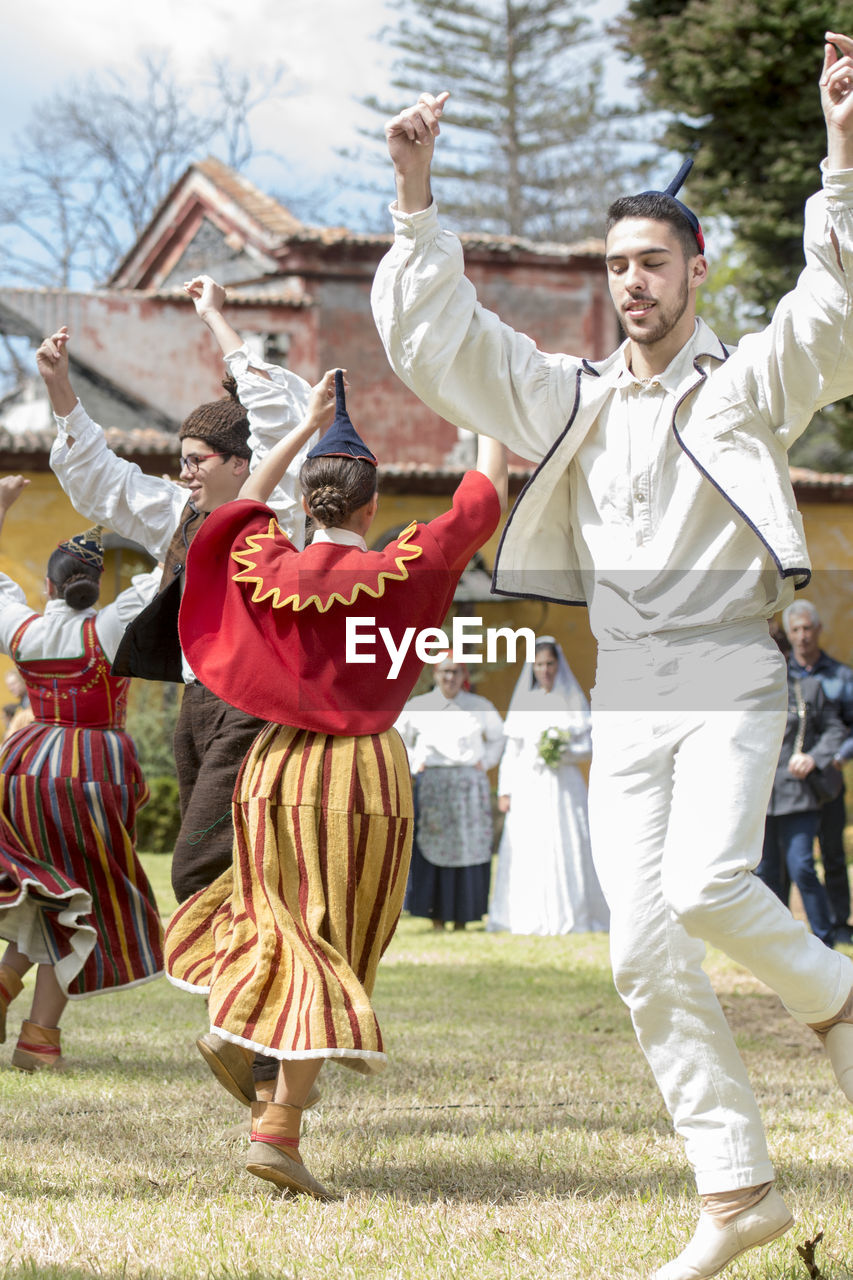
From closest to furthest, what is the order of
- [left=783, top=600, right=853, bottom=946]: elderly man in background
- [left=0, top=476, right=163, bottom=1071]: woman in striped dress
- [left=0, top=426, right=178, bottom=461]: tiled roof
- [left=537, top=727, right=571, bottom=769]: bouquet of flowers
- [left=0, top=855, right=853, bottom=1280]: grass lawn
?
[left=0, top=855, right=853, bottom=1280]: grass lawn → [left=0, top=476, right=163, bottom=1071]: woman in striped dress → [left=783, top=600, right=853, bottom=946]: elderly man in background → [left=537, top=727, right=571, bottom=769]: bouquet of flowers → [left=0, top=426, right=178, bottom=461]: tiled roof

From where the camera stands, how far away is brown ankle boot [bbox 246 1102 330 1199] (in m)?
4.04

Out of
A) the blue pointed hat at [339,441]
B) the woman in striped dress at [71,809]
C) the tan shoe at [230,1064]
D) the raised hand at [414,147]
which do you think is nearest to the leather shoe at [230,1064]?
the tan shoe at [230,1064]

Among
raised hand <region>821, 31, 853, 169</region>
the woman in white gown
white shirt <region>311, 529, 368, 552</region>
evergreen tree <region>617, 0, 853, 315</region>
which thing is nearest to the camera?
raised hand <region>821, 31, 853, 169</region>

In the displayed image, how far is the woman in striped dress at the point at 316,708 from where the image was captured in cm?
423

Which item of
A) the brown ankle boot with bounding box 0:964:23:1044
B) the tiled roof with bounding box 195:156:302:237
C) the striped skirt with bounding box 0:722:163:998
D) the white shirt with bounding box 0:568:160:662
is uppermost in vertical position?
the tiled roof with bounding box 195:156:302:237

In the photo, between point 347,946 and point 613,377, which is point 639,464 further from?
point 347,946

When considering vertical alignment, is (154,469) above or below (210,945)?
above

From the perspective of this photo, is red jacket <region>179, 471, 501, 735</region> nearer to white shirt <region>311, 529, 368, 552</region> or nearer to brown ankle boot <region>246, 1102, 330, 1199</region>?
white shirt <region>311, 529, 368, 552</region>

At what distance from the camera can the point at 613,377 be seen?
377 cm

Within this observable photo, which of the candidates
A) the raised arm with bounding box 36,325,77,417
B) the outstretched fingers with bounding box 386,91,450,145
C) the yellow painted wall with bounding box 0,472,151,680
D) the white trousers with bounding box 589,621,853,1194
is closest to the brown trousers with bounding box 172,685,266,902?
the raised arm with bounding box 36,325,77,417

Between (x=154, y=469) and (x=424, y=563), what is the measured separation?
18887mm

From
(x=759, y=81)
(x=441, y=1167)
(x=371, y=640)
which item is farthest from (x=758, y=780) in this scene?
(x=759, y=81)

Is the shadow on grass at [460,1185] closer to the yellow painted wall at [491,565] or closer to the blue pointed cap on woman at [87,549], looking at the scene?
the blue pointed cap on woman at [87,549]

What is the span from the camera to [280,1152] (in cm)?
406
